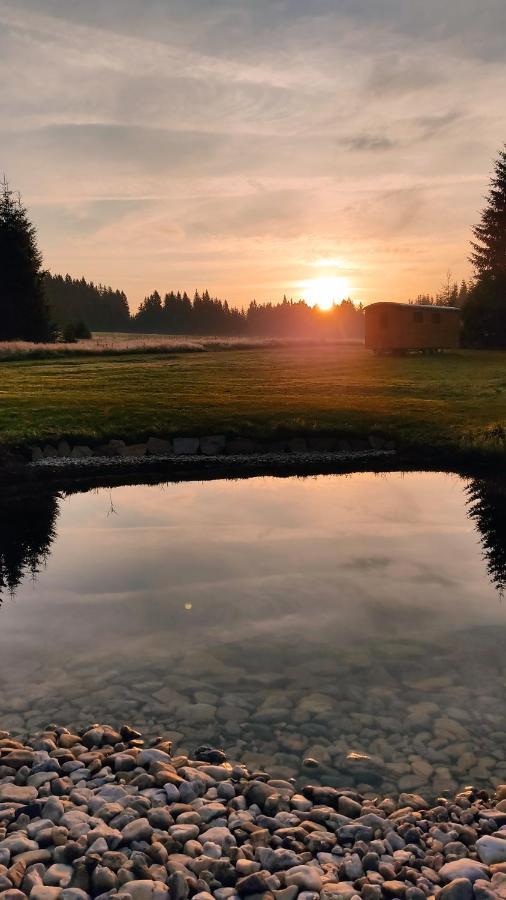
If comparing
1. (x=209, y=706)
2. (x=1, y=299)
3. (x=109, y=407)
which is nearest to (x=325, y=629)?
(x=209, y=706)

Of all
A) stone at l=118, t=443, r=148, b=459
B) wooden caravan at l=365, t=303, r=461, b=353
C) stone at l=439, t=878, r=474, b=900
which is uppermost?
wooden caravan at l=365, t=303, r=461, b=353

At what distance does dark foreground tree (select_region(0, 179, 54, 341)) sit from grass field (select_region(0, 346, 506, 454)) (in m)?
22.7

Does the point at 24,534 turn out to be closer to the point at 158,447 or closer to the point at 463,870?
the point at 158,447

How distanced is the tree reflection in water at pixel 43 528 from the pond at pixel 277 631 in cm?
7

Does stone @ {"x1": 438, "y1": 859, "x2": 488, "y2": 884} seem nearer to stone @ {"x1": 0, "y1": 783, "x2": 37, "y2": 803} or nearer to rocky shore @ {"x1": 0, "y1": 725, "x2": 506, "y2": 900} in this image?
rocky shore @ {"x1": 0, "y1": 725, "x2": 506, "y2": 900}

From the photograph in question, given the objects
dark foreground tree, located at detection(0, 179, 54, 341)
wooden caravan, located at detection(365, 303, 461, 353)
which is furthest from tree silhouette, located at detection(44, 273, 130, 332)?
wooden caravan, located at detection(365, 303, 461, 353)

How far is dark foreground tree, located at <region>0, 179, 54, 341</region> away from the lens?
222 ft

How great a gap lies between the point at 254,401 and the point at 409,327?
112 feet

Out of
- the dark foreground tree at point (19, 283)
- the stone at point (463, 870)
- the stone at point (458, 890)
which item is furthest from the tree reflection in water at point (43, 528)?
the dark foreground tree at point (19, 283)

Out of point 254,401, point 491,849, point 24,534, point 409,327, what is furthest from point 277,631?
point 409,327

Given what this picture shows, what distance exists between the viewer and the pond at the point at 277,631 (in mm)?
6977

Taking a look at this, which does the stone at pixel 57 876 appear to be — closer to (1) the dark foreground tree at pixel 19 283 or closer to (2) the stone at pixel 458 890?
(2) the stone at pixel 458 890

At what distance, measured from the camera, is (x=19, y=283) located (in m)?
67.6

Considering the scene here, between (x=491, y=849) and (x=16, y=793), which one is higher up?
(x=16, y=793)
